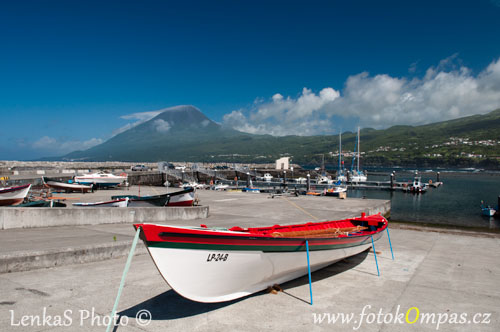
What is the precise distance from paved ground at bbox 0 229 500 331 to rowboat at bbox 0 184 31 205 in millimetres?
9284

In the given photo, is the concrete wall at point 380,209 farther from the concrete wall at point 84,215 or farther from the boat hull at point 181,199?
the concrete wall at point 84,215

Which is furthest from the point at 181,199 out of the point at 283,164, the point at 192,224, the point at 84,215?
the point at 283,164

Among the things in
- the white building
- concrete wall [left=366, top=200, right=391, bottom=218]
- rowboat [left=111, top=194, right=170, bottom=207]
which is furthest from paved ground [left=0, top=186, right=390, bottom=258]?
the white building

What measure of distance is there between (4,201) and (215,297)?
13848 millimetres

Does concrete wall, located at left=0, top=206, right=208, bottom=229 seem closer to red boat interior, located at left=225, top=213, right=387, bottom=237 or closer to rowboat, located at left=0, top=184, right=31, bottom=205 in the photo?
rowboat, located at left=0, top=184, right=31, bottom=205

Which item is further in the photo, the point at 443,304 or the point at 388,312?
the point at 443,304

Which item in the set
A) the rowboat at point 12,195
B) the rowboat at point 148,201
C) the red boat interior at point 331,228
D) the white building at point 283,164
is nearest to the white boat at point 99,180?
the rowboat at point 12,195

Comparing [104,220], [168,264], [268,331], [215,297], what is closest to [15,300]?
[168,264]

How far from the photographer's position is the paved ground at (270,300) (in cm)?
554

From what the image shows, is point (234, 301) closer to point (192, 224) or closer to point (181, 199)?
point (192, 224)

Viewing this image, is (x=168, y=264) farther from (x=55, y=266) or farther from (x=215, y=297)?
(x=55, y=266)

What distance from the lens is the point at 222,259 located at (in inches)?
223

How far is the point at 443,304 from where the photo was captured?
6727 mm

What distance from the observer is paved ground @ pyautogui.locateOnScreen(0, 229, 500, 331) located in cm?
554
